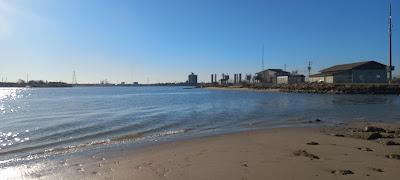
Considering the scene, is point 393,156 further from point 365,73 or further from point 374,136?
point 365,73

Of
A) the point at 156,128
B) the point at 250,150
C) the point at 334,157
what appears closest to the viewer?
the point at 334,157

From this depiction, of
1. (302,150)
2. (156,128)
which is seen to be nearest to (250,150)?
(302,150)

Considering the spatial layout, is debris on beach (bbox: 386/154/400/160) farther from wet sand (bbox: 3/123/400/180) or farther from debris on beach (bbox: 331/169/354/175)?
debris on beach (bbox: 331/169/354/175)

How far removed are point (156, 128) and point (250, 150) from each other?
9.90 m

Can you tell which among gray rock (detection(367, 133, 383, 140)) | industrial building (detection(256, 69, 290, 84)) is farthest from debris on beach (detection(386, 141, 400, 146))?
industrial building (detection(256, 69, 290, 84))

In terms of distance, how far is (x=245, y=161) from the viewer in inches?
462

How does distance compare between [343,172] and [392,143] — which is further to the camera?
[392,143]

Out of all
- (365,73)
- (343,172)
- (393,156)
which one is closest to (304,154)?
(393,156)

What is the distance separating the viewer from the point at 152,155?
44.1 feet

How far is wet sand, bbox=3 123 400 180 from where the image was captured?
33.0 feet

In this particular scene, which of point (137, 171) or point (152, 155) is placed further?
point (152, 155)

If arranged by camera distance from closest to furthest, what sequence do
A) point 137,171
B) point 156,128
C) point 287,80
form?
point 137,171
point 156,128
point 287,80

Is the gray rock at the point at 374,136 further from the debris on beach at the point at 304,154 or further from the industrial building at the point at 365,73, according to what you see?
the industrial building at the point at 365,73

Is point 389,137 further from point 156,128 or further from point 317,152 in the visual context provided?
point 156,128
